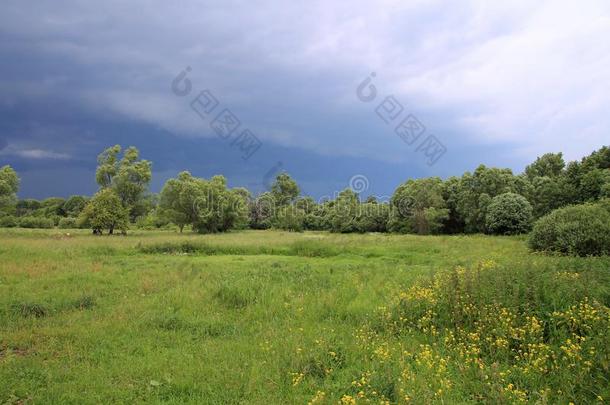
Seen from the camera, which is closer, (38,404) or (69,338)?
(38,404)

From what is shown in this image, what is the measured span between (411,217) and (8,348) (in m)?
63.4

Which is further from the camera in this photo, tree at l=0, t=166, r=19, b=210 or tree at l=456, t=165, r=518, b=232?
tree at l=456, t=165, r=518, b=232

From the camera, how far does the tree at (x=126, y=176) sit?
54.1m

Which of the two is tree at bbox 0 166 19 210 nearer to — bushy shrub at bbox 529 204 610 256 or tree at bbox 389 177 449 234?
tree at bbox 389 177 449 234

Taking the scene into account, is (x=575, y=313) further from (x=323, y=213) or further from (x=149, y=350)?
(x=323, y=213)

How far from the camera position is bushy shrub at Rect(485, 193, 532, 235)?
160ft

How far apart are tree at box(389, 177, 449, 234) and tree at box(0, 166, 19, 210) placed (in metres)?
58.9

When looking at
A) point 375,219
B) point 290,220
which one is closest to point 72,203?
point 290,220

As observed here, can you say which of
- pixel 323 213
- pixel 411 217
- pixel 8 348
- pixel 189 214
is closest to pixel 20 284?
pixel 8 348

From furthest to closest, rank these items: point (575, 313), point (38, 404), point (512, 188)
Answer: point (512, 188) < point (575, 313) < point (38, 404)

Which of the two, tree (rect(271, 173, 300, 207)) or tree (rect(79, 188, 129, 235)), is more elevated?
tree (rect(271, 173, 300, 207))

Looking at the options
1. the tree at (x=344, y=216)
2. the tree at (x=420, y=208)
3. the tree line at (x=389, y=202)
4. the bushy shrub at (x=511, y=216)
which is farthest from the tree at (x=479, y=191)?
the tree at (x=344, y=216)

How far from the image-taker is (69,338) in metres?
9.35

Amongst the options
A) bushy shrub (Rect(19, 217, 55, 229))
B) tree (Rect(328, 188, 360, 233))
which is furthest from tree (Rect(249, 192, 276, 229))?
bushy shrub (Rect(19, 217, 55, 229))
